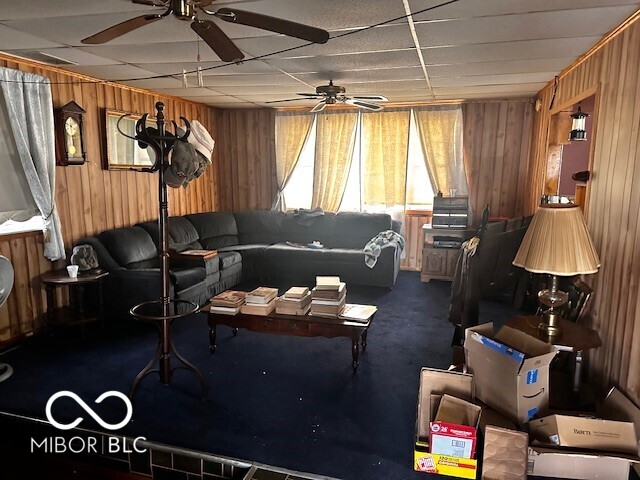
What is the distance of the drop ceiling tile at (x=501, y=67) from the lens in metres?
3.71

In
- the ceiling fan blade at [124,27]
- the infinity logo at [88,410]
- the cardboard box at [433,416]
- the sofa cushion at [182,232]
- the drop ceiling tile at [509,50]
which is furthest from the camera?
the sofa cushion at [182,232]

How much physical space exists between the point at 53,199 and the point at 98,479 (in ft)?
8.55

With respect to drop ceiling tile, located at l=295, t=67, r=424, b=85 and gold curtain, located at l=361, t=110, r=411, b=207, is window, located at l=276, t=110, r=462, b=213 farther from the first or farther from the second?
drop ceiling tile, located at l=295, t=67, r=424, b=85

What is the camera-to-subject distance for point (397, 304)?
4.85 m

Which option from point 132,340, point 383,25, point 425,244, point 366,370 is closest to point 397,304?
point 425,244

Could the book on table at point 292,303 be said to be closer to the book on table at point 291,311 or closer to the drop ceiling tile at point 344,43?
the book on table at point 291,311

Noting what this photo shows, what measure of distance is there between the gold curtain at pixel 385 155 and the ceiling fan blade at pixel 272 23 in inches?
171

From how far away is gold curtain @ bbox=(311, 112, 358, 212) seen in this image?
6387 millimetres

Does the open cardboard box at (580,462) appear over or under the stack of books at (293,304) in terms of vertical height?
under

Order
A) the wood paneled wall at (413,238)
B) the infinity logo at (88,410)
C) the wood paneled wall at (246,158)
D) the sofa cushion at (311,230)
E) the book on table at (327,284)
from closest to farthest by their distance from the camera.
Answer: the infinity logo at (88,410), the book on table at (327,284), the sofa cushion at (311,230), the wood paneled wall at (413,238), the wood paneled wall at (246,158)

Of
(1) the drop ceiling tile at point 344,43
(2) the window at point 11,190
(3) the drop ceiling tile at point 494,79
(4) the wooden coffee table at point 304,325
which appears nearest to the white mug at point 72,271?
(2) the window at point 11,190

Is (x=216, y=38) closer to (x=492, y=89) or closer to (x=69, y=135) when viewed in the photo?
(x=69, y=135)

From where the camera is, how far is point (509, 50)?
3350 mm

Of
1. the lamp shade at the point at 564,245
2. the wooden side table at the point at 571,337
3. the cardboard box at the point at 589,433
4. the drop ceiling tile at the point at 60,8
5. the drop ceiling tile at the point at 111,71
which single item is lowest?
the cardboard box at the point at 589,433
